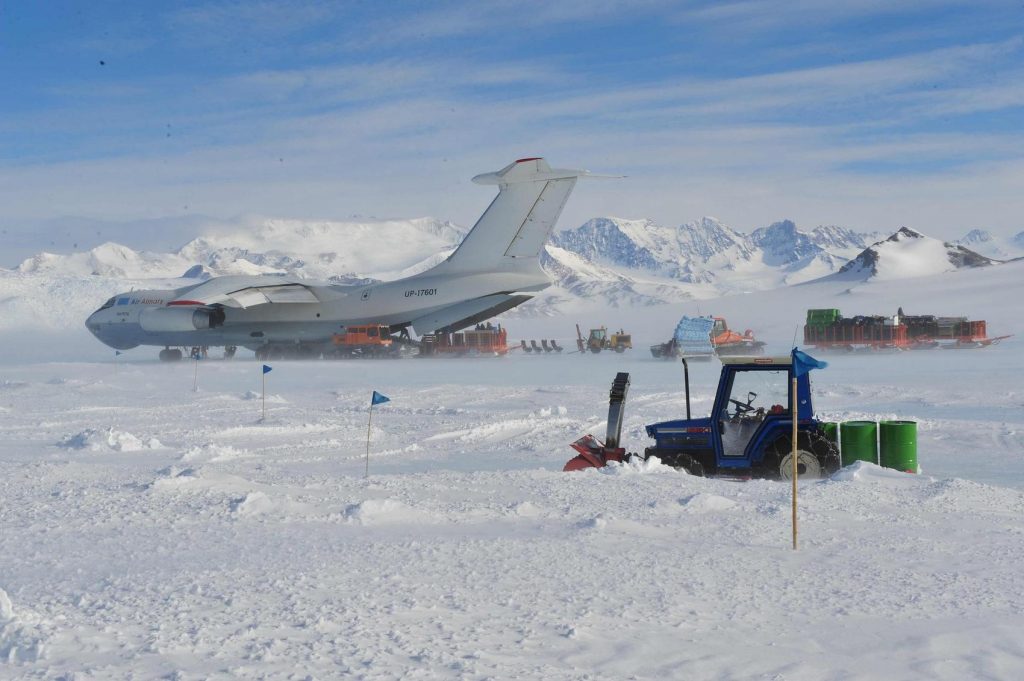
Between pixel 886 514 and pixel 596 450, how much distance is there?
3.61 m

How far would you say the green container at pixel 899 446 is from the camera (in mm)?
11344

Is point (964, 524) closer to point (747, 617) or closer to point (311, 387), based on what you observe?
point (747, 617)

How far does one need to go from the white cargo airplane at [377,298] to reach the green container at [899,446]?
863 inches

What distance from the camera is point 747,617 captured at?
237 inches

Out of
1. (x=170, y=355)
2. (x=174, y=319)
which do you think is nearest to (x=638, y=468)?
(x=174, y=319)

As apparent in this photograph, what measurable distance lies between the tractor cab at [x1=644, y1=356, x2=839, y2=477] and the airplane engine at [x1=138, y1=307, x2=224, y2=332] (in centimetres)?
2885

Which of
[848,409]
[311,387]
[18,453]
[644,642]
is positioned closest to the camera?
[644,642]

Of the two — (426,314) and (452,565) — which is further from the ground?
(426,314)

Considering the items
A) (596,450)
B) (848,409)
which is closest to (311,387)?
(848,409)

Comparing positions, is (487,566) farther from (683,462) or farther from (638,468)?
(683,462)

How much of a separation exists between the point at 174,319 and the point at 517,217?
13.6 metres

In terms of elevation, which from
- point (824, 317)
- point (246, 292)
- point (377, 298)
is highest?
point (246, 292)

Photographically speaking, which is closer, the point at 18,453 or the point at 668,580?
the point at 668,580

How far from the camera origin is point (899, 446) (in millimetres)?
Result: 11359
